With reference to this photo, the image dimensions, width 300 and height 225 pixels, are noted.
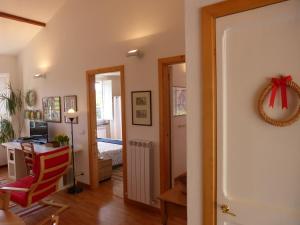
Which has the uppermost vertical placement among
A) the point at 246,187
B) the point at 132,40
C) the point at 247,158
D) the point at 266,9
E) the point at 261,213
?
the point at 132,40

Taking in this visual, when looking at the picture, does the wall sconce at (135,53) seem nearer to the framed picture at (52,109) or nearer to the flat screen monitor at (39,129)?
the framed picture at (52,109)

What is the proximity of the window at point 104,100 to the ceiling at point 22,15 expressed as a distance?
2643 mm

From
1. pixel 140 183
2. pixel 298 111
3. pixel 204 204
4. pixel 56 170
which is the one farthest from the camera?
pixel 140 183

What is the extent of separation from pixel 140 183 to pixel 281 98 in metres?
2.50

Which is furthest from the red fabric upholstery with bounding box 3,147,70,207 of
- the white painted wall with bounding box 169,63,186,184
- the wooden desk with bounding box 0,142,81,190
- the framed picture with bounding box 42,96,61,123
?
the framed picture with bounding box 42,96,61,123

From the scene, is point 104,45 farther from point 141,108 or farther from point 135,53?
point 141,108

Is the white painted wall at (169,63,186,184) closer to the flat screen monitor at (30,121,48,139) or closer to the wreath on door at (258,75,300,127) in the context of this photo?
the wreath on door at (258,75,300,127)

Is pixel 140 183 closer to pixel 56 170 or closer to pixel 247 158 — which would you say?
pixel 56 170

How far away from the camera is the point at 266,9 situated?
1.20m

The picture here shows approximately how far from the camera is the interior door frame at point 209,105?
138 cm

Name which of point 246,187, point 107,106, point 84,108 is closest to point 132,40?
point 84,108

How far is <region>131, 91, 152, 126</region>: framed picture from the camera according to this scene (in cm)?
320

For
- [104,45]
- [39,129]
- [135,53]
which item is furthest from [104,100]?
[135,53]

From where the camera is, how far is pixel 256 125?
1.27 meters
